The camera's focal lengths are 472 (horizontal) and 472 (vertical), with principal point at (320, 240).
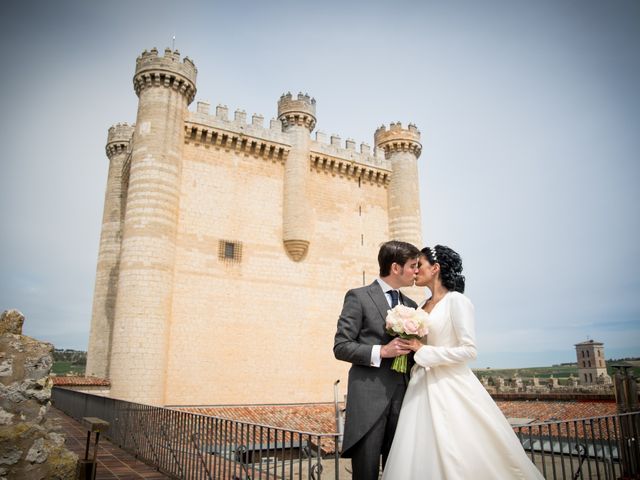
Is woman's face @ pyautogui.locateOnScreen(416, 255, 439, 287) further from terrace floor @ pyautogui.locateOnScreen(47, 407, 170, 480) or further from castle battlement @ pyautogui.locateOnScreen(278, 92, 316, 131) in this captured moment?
castle battlement @ pyautogui.locateOnScreen(278, 92, 316, 131)

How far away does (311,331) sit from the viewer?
65.1 ft

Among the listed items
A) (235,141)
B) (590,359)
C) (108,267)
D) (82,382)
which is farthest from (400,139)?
(590,359)

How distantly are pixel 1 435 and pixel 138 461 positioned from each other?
210 inches

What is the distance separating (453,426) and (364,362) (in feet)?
2.41

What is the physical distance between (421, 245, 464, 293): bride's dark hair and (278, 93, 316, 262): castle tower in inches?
640

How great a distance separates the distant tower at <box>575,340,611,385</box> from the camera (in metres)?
49.1

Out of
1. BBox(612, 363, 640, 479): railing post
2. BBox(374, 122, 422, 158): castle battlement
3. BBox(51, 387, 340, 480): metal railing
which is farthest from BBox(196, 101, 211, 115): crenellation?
BBox(612, 363, 640, 479): railing post

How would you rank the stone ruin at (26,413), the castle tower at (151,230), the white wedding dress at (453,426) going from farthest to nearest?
the castle tower at (151,230)
the stone ruin at (26,413)
the white wedding dress at (453,426)

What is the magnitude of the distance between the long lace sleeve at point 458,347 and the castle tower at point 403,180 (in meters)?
19.5

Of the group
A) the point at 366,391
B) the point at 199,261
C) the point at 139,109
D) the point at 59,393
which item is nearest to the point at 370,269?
the point at 199,261

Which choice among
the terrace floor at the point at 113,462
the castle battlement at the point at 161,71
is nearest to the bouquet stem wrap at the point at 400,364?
the terrace floor at the point at 113,462

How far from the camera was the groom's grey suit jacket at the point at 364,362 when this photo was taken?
10.4 ft

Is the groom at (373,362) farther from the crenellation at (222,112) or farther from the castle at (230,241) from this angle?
the crenellation at (222,112)

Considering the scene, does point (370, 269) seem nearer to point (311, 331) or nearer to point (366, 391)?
point (311, 331)
